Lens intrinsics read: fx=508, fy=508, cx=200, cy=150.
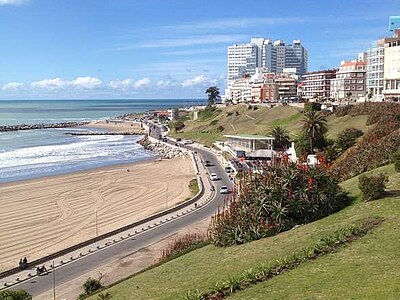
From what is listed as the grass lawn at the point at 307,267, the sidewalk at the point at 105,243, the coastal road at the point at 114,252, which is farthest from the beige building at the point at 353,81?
the grass lawn at the point at 307,267

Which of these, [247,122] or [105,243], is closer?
[105,243]

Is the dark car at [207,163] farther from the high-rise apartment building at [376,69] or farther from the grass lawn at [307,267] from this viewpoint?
the grass lawn at [307,267]

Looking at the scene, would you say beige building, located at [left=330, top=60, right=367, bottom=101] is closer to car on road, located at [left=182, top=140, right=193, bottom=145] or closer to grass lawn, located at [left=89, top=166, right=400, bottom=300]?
car on road, located at [left=182, top=140, right=193, bottom=145]

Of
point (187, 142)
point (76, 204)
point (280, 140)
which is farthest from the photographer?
point (187, 142)

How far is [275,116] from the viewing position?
98125mm

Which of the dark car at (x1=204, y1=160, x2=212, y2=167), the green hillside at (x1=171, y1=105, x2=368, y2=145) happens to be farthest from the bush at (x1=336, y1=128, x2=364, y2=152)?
the dark car at (x1=204, y1=160, x2=212, y2=167)

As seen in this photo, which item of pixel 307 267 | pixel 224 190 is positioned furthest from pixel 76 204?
pixel 307 267

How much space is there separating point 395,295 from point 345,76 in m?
111

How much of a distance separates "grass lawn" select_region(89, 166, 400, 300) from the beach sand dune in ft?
42.4

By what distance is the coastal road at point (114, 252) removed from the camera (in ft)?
80.1

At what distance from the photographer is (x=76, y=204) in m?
46.2

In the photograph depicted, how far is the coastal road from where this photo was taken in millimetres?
24406

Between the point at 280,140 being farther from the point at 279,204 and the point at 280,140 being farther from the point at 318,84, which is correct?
the point at 318,84

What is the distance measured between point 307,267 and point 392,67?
75388 mm
